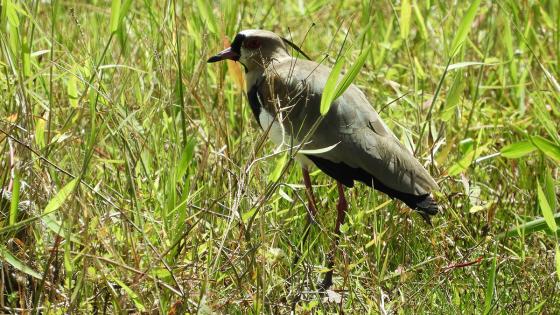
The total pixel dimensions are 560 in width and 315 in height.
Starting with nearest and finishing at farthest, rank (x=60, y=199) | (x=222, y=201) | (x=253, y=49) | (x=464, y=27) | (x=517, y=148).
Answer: (x=60, y=199), (x=517, y=148), (x=464, y=27), (x=222, y=201), (x=253, y=49)

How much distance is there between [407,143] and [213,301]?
1152mm

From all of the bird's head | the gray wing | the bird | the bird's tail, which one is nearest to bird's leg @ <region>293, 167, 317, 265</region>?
the bird

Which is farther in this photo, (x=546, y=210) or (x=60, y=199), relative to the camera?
(x=546, y=210)

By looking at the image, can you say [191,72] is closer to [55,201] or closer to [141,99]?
[141,99]

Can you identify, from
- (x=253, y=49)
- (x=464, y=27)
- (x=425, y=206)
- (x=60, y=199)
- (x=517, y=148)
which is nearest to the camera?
(x=60, y=199)

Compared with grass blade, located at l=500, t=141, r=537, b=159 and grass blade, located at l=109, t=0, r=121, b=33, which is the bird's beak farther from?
grass blade, located at l=500, t=141, r=537, b=159

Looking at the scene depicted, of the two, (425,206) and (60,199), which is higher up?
(60,199)

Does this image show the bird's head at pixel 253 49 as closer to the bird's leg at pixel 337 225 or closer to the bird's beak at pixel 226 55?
the bird's beak at pixel 226 55

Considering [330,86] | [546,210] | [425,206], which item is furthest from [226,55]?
[546,210]

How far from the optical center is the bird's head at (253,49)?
13.8ft

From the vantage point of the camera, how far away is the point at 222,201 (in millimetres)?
3684

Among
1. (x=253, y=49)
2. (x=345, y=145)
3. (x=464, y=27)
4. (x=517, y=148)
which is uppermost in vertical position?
(x=464, y=27)

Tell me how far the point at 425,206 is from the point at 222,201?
706mm

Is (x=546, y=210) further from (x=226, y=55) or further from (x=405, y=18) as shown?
(x=226, y=55)
